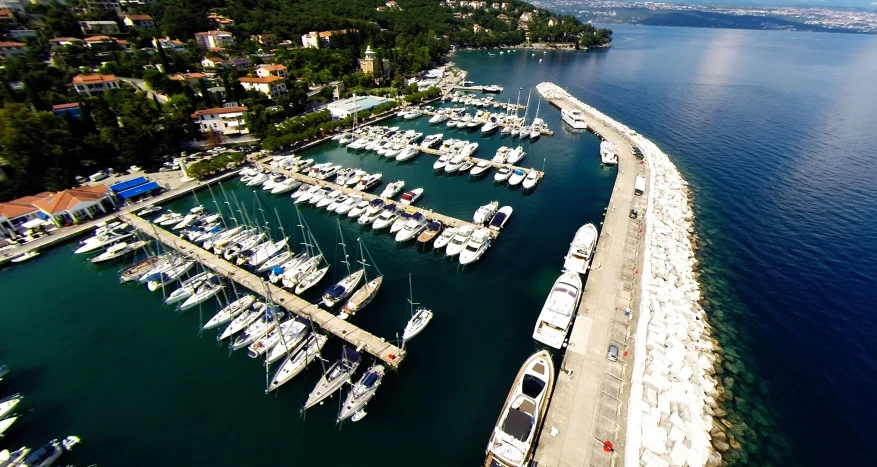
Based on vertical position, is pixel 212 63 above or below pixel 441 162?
above

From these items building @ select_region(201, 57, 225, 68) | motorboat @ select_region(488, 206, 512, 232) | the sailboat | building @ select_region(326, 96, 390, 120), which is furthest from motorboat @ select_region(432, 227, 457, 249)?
building @ select_region(201, 57, 225, 68)

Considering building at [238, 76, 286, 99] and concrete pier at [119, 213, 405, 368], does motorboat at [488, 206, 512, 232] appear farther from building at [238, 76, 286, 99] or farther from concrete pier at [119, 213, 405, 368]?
building at [238, 76, 286, 99]

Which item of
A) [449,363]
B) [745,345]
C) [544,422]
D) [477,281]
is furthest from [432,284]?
[745,345]

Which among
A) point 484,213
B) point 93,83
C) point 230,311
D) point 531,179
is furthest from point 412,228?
point 93,83

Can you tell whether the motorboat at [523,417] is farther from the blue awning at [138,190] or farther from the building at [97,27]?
Result: the building at [97,27]

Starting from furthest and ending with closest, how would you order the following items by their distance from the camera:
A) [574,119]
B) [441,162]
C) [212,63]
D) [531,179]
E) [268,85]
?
[212,63] < [268,85] < [574,119] < [441,162] < [531,179]

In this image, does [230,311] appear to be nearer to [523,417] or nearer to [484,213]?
[523,417]

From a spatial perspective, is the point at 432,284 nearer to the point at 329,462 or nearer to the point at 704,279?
the point at 329,462
